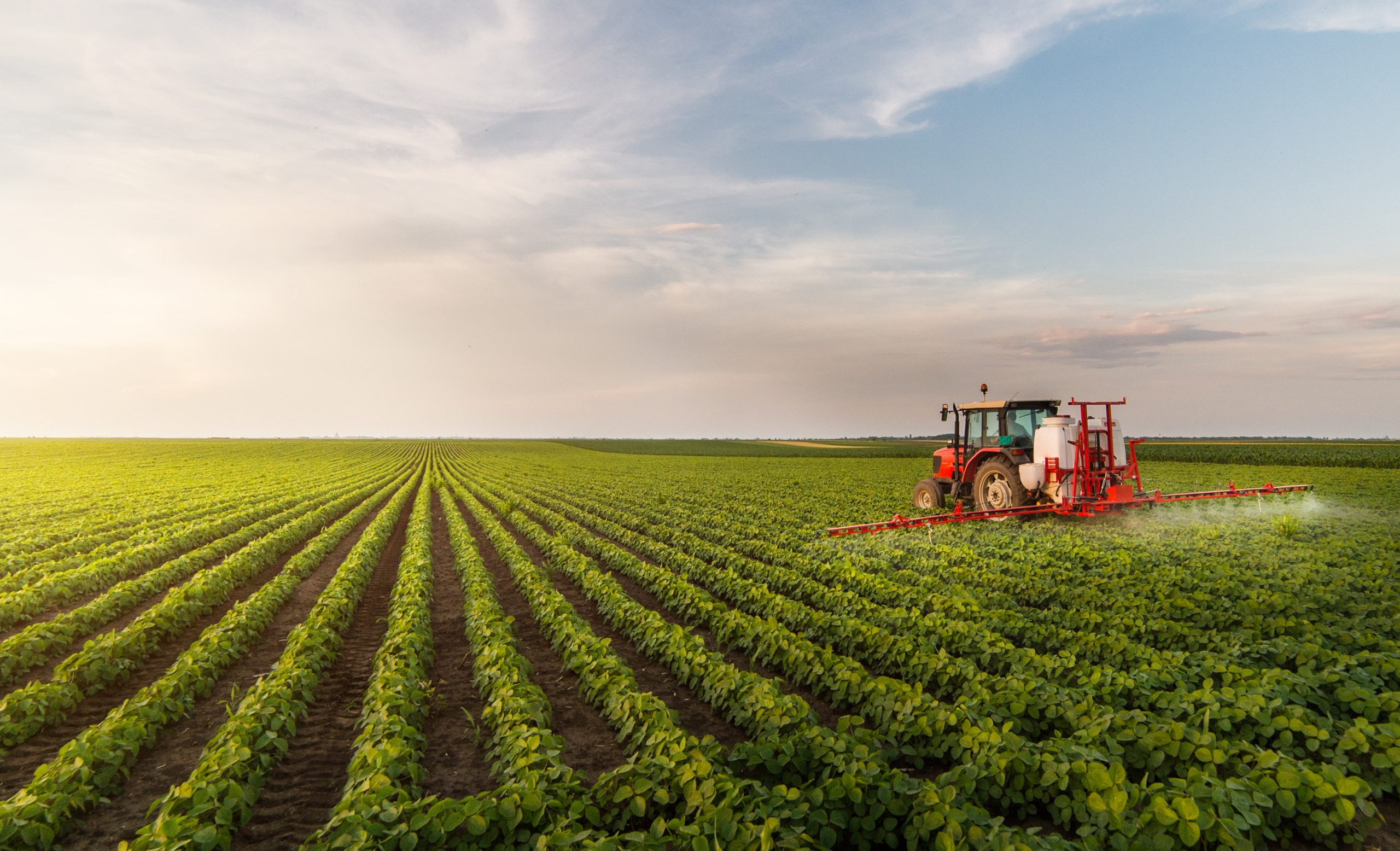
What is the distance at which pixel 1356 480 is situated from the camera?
28.6m

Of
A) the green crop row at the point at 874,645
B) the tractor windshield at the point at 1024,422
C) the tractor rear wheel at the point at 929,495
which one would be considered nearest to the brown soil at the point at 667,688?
the green crop row at the point at 874,645

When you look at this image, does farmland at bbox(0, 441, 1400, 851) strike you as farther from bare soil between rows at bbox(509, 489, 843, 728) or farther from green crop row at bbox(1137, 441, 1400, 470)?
green crop row at bbox(1137, 441, 1400, 470)

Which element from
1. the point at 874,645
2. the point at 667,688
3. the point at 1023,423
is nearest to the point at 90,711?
the point at 667,688

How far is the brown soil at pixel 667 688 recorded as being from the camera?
264 inches

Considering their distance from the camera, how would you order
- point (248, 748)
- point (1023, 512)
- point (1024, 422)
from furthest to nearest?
point (1024, 422) < point (1023, 512) < point (248, 748)

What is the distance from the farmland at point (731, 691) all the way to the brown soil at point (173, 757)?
4 centimetres

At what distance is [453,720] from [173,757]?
8.51ft

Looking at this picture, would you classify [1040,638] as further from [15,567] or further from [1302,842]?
[15,567]

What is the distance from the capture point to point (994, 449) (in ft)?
55.0

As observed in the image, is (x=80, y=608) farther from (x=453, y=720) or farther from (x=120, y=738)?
(x=453, y=720)

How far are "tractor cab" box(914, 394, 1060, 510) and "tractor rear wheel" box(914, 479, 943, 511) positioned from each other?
3cm

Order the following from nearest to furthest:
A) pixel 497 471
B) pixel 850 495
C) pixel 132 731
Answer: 1. pixel 132 731
2. pixel 850 495
3. pixel 497 471

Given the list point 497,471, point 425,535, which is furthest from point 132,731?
point 497,471

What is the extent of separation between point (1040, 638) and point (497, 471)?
1884 inches
